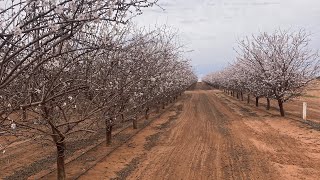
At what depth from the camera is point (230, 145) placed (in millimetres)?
16719

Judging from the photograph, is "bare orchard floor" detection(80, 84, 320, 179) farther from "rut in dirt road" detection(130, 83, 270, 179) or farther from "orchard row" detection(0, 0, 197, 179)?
"orchard row" detection(0, 0, 197, 179)

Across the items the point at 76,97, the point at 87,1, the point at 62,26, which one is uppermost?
the point at 87,1

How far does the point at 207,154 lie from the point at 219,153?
1.54 feet

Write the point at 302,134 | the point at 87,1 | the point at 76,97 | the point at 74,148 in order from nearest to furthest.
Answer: the point at 87,1
the point at 76,97
the point at 74,148
the point at 302,134

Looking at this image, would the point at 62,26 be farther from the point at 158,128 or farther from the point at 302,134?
the point at 158,128

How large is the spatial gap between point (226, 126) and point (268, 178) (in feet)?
36.5

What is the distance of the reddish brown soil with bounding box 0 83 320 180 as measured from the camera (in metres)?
12.3

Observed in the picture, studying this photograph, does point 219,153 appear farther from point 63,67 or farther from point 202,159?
point 63,67

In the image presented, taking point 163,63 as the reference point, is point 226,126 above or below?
below

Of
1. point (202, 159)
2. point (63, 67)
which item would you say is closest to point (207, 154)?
point (202, 159)

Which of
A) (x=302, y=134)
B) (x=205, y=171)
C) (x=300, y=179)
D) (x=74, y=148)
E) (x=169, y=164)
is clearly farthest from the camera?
(x=302, y=134)

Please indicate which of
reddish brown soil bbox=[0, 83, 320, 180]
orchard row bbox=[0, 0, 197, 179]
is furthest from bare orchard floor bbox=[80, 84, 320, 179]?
orchard row bbox=[0, 0, 197, 179]

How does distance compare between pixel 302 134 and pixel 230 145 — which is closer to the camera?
pixel 230 145

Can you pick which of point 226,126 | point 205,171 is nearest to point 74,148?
point 205,171
